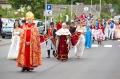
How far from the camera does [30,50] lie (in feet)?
64.1

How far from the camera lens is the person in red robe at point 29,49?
63.9 ft

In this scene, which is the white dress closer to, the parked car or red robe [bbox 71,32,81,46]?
red robe [bbox 71,32,81,46]

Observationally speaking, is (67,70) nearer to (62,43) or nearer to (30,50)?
(30,50)

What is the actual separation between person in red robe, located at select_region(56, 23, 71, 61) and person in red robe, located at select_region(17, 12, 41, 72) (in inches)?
222

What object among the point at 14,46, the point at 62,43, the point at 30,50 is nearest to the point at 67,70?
the point at 30,50

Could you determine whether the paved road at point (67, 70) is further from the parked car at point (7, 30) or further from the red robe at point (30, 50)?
the parked car at point (7, 30)

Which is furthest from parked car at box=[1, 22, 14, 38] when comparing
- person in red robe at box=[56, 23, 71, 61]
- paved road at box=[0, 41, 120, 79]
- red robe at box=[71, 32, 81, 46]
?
person in red robe at box=[56, 23, 71, 61]

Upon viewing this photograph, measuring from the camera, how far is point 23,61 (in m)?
19.5

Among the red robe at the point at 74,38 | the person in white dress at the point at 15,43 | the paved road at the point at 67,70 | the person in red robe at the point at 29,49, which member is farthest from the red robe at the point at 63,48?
the person in red robe at the point at 29,49

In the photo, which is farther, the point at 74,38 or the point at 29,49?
the point at 74,38

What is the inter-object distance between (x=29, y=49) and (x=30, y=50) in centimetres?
5

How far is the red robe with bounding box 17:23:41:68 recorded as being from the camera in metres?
19.5

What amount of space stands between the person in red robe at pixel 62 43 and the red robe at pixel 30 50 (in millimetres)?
5688

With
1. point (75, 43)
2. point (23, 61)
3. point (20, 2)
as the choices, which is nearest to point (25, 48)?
point (23, 61)
